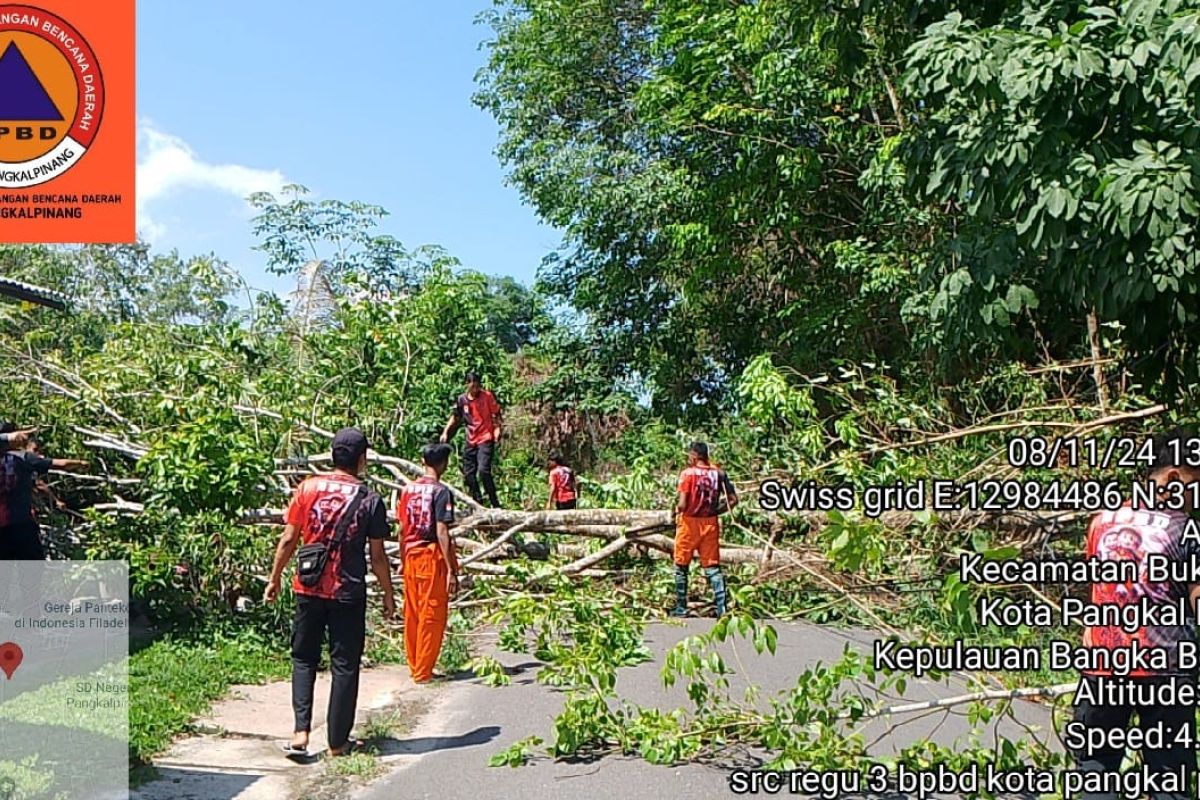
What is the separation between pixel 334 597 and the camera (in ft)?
19.1

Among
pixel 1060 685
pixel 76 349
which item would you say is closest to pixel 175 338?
pixel 76 349

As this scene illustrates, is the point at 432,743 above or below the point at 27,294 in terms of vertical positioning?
below

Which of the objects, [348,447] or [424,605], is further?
[424,605]

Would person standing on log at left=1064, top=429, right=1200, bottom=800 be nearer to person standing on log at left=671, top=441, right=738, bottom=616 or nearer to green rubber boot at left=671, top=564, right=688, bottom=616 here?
person standing on log at left=671, top=441, right=738, bottom=616

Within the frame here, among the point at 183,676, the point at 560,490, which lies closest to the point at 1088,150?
the point at 183,676

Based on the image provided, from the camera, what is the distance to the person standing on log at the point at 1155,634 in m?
4.35

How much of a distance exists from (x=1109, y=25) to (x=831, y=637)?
5300mm

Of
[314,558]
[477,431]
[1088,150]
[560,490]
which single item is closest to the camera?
[1088,150]

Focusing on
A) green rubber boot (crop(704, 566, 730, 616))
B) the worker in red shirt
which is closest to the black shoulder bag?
green rubber boot (crop(704, 566, 730, 616))

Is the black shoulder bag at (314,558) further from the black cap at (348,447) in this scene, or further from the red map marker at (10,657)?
the red map marker at (10,657)

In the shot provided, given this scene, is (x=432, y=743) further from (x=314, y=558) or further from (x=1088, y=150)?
(x=1088, y=150)

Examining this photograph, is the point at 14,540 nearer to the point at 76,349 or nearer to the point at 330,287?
the point at 76,349

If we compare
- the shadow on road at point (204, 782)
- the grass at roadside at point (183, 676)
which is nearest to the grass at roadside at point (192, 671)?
the grass at roadside at point (183, 676)

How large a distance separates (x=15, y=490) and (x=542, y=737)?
4255mm
